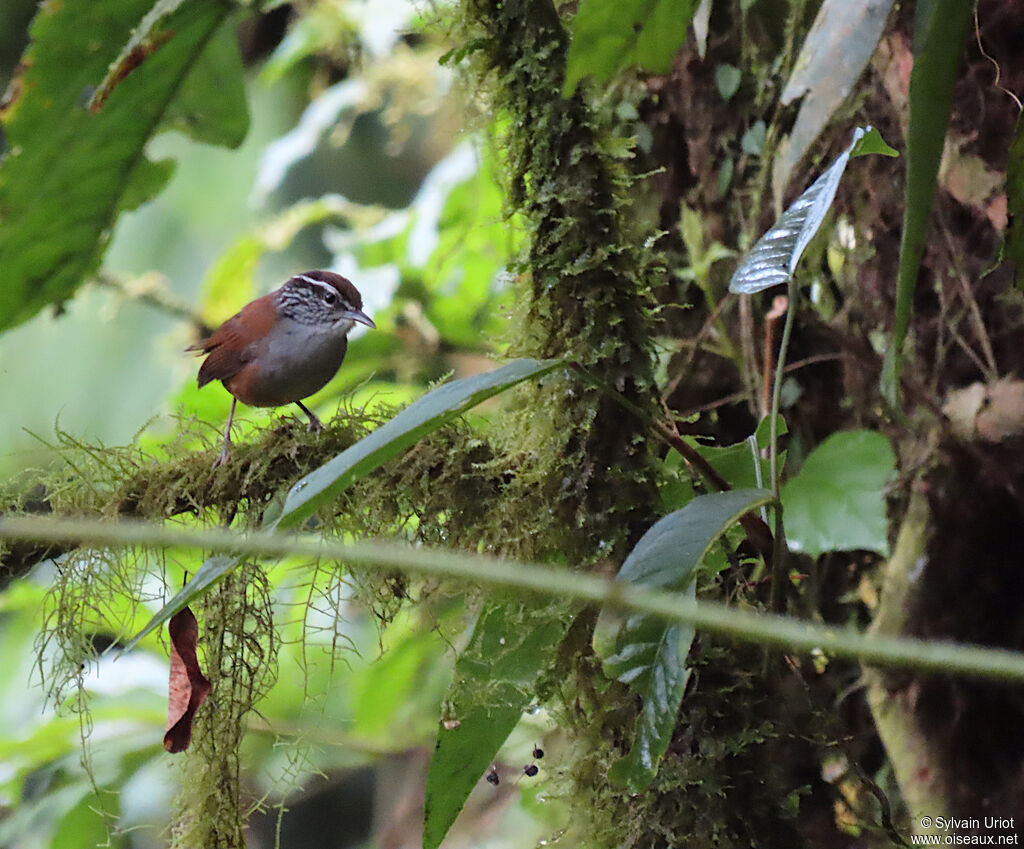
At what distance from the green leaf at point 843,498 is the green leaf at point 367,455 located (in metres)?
0.72

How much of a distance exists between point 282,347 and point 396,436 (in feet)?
3.70

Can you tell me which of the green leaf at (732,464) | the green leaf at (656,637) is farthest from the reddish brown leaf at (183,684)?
the green leaf at (732,464)

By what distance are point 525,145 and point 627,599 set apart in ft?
3.24

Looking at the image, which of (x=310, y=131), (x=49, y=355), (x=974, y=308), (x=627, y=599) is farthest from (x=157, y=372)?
(x=627, y=599)

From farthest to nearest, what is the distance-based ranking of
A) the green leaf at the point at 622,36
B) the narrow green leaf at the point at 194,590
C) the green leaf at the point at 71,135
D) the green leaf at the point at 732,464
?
the green leaf at the point at 71,135, the green leaf at the point at 732,464, the green leaf at the point at 622,36, the narrow green leaf at the point at 194,590

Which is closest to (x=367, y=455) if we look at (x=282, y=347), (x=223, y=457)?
(x=223, y=457)

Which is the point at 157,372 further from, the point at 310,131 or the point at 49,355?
the point at 310,131

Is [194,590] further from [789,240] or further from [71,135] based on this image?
[71,135]

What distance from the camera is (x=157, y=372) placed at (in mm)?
4988

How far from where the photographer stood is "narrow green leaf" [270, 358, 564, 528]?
95cm

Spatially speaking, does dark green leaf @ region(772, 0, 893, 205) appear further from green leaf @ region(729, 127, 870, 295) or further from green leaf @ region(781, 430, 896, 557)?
green leaf @ region(781, 430, 896, 557)

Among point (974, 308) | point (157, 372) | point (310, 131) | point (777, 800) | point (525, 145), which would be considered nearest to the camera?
point (777, 800)

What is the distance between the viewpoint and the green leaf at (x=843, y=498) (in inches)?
61.1

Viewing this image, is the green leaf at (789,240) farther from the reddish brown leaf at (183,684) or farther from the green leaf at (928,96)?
the reddish brown leaf at (183,684)
